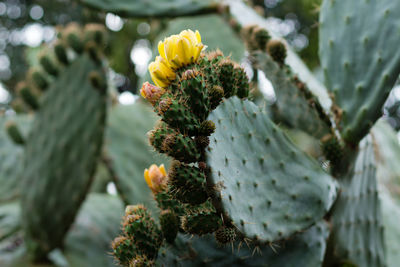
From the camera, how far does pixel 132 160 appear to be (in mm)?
2066

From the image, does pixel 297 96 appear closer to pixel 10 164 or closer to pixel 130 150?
pixel 130 150

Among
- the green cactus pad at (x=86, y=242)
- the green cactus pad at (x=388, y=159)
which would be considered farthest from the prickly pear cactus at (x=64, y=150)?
the green cactus pad at (x=388, y=159)

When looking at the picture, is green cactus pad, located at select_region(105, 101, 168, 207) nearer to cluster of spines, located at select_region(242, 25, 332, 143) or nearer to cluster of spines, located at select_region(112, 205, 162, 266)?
cluster of spines, located at select_region(242, 25, 332, 143)

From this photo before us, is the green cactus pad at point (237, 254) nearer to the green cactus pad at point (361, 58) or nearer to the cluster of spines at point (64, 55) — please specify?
the green cactus pad at point (361, 58)

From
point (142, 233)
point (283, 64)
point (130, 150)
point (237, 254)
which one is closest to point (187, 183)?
point (142, 233)

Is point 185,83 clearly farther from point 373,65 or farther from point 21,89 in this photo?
point 21,89

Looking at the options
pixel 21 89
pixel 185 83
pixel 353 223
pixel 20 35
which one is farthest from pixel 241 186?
pixel 20 35

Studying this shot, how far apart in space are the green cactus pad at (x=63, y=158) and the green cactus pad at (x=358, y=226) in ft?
3.37

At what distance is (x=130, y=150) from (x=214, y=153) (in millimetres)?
1404

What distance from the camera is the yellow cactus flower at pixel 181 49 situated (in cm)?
81

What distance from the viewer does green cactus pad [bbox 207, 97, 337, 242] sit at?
827 mm

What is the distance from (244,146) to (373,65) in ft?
1.80

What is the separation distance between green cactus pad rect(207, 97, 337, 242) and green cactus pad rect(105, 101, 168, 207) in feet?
2.03

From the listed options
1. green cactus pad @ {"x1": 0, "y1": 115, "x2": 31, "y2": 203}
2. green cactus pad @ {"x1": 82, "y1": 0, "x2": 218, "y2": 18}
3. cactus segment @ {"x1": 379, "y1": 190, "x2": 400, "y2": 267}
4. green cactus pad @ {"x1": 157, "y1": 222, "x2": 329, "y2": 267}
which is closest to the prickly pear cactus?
green cactus pad @ {"x1": 82, "y1": 0, "x2": 218, "y2": 18}
